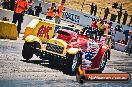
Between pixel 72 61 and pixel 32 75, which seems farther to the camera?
pixel 72 61

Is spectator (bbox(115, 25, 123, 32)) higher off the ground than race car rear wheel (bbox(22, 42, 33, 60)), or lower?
lower

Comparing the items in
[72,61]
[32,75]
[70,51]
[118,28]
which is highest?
[70,51]

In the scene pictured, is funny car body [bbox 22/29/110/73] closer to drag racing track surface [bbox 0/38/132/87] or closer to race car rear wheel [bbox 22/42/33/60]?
race car rear wheel [bbox 22/42/33/60]

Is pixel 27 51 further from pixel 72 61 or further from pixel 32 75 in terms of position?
pixel 32 75

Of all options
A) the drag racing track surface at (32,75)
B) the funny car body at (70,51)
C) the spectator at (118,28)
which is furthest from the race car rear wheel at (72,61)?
the spectator at (118,28)

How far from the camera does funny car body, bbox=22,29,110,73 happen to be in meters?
A: 11.3

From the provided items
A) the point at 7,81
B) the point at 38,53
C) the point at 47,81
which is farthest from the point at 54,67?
the point at 7,81

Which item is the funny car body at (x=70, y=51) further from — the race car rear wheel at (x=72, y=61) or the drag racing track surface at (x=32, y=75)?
the drag racing track surface at (x=32, y=75)

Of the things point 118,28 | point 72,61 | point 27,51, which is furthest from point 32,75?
point 118,28

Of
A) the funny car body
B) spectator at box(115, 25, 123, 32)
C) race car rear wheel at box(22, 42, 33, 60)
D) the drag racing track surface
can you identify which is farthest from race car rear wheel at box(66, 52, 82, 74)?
spectator at box(115, 25, 123, 32)

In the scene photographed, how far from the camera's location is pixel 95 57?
1245 cm

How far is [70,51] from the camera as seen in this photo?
36.2ft

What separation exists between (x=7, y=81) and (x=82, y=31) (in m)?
4.65

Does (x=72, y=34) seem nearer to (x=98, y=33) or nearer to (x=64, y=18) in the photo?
(x=98, y=33)
